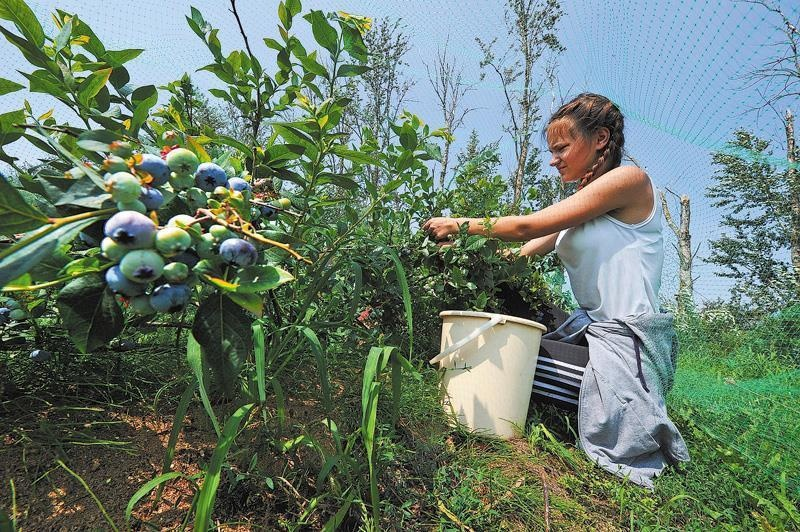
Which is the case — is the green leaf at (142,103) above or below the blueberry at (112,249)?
above

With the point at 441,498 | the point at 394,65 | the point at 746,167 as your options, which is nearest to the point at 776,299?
the point at 746,167

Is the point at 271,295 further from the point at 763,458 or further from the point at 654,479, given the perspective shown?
the point at 763,458

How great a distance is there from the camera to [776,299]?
4328 mm

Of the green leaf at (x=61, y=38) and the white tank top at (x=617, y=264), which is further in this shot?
the white tank top at (x=617, y=264)

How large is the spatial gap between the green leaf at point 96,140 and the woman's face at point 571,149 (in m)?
1.65

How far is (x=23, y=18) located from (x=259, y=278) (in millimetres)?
610

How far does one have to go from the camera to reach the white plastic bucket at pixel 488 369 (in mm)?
1335

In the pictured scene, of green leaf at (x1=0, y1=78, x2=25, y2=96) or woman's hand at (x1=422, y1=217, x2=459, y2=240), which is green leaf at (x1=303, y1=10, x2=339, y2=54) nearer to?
green leaf at (x1=0, y1=78, x2=25, y2=96)

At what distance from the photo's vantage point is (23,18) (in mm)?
675

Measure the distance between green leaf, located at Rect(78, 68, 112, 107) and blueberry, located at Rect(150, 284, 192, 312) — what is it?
1.63ft

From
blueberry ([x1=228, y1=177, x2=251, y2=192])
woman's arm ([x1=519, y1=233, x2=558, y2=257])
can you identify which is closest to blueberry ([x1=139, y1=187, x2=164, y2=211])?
blueberry ([x1=228, y1=177, x2=251, y2=192])

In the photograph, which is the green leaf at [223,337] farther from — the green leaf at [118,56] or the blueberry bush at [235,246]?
the green leaf at [118,56]

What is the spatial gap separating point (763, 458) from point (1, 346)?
231cm

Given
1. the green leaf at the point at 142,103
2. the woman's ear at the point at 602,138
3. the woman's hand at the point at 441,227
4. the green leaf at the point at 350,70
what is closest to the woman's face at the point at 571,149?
the woman's ear at the point at 602,138
